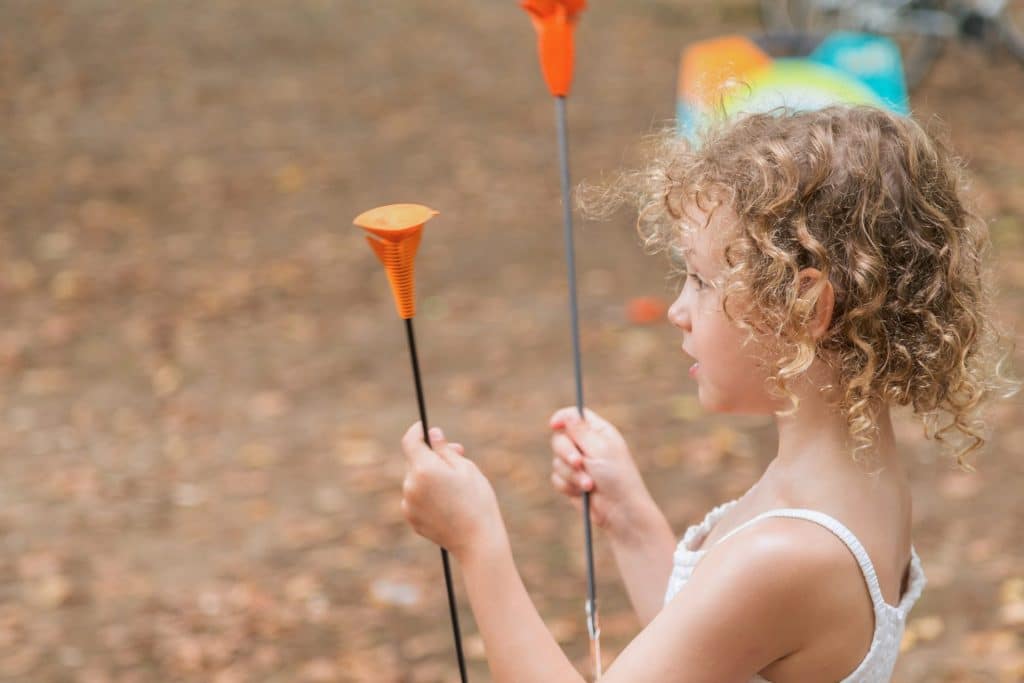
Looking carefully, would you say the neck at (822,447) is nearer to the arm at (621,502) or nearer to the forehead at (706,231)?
the forehead at (706,231)

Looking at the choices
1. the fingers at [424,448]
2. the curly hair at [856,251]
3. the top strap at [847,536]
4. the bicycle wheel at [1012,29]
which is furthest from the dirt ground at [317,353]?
the fingers at [424,448]

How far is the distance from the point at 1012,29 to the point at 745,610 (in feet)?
27.7

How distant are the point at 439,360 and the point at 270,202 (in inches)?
96.7

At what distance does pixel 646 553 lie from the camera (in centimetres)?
192

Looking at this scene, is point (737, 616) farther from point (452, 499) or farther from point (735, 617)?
point (452, 499)

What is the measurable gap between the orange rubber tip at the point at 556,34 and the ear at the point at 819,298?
533 millimetres

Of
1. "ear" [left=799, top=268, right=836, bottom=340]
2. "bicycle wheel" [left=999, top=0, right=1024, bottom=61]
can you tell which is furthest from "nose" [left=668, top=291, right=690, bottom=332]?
"bicycle wheel" [left=999, top=0, right=1024, bottom=61]

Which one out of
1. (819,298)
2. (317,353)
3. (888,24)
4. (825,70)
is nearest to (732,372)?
(819,298)

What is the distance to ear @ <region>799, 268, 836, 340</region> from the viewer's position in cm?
144

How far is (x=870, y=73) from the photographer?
20.7 feet

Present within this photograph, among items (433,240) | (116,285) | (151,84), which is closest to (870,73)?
(433,240)

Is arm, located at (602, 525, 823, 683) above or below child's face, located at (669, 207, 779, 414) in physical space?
below

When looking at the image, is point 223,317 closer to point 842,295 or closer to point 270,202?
point 270,202

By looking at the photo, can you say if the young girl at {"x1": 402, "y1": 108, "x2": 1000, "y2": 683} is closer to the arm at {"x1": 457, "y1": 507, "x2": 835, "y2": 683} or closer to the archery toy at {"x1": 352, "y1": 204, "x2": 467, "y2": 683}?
the arm at {"x1": 457, "y1": 507, "x2": 835, "y2": 683}
